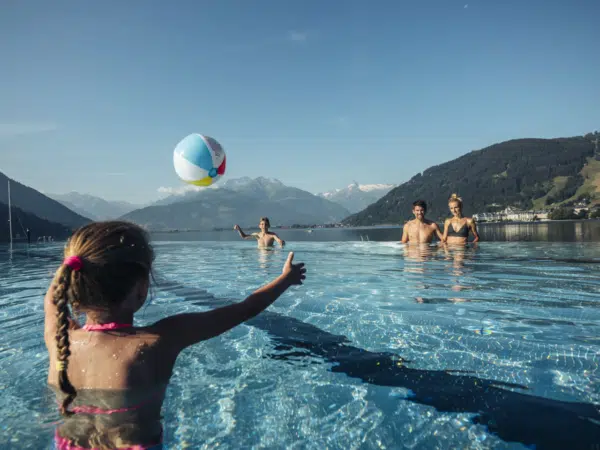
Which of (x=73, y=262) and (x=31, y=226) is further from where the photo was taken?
(x=31, y=226)

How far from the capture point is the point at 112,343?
7.47ft

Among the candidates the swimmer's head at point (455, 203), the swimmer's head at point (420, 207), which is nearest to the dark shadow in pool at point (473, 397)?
the swimmer's head at point (420, 207)

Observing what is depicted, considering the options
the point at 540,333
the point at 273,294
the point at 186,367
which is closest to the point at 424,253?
the point at 540,333

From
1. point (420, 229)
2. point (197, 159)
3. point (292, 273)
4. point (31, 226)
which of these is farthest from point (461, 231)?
point (31, 226)

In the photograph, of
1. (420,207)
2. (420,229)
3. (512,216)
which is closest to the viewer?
(420,207)

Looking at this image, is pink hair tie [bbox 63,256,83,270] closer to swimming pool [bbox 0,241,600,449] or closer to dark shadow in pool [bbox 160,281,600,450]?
swimming pool [bbox 0,241,600,449]

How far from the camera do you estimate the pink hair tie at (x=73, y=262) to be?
2.00 metres

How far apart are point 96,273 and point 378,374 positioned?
3203mm

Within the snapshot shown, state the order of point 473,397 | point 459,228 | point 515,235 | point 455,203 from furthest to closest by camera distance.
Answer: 1. point 515,235
2. point 459,228
3. point 455,203
4. point 473,397

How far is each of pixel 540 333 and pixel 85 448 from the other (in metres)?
5.59

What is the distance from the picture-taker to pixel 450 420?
10.5 ft

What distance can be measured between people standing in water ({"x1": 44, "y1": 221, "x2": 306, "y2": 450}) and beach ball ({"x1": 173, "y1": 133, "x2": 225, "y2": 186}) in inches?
399

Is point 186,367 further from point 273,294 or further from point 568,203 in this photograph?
point 568,203

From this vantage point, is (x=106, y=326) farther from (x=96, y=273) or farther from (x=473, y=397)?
(x=473, y=397)
